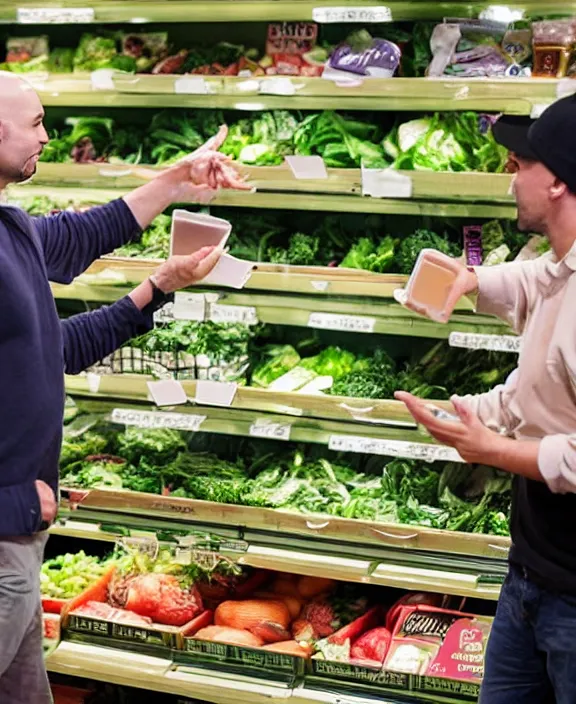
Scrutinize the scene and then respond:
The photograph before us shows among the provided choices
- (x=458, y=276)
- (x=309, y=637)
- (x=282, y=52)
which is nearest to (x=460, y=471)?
(x=309, y=637)

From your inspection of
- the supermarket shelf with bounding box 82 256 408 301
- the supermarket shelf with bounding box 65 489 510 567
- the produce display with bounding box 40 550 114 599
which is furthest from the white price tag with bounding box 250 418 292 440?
the produce display with bounding box 40 550 114 599

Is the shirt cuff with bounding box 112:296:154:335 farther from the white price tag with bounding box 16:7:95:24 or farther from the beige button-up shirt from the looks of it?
the white price tag with bounding box 16:7:95:24

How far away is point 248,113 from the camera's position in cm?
430

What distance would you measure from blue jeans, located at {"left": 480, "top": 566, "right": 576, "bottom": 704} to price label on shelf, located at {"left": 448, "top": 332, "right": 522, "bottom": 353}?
1.06 m

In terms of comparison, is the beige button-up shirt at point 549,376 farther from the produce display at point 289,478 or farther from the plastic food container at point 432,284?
the produce display at point 289,478

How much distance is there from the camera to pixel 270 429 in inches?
151

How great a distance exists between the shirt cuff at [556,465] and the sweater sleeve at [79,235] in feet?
4.73

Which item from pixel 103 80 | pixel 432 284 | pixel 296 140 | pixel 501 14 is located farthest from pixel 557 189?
pixel 103 80

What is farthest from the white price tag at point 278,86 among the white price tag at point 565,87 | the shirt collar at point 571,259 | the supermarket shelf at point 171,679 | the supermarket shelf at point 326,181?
the supermarket shelf at point 171,679

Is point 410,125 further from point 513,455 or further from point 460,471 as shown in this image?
point 513,455

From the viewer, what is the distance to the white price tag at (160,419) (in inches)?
154

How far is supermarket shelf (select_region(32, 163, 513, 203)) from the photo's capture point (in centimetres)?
347

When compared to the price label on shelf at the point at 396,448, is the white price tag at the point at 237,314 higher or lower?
higher

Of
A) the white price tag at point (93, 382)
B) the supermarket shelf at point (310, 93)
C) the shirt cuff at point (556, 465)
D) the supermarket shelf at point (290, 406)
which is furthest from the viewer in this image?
the white price tag at point (93, 382)
